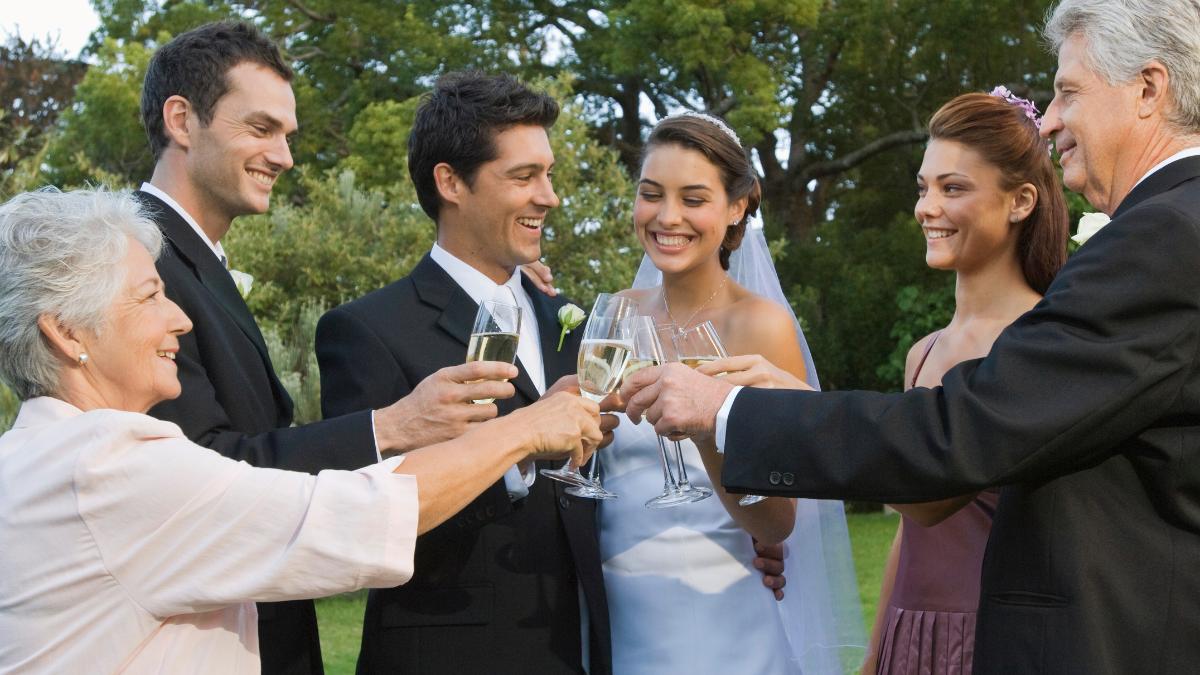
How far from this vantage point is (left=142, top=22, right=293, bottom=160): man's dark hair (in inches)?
176

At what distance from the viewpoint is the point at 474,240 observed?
181 inches

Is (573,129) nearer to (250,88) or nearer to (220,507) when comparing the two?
(250,88)

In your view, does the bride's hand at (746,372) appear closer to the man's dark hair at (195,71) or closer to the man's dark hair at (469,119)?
the man's dark hair at (469,119)

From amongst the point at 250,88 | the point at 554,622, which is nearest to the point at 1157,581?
the point at 554,622

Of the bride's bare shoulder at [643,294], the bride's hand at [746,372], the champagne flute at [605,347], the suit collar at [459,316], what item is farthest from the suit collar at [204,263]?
the bride's bare shoulder at [643,294]

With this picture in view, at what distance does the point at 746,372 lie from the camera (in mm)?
3854

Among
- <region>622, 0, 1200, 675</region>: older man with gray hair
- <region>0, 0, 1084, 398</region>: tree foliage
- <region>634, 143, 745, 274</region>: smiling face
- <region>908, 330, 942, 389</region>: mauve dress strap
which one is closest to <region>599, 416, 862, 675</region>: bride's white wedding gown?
<region>634, 143, 745, 274</region>: smiling face

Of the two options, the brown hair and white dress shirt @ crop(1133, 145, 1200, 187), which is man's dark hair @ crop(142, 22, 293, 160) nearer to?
the brown hair

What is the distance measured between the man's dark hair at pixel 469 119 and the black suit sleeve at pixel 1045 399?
1811 mm

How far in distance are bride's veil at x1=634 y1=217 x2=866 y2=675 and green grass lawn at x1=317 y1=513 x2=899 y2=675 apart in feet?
16.2

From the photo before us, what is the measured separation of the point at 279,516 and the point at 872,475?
1.43m

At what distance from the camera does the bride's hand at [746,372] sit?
3770 millimetres

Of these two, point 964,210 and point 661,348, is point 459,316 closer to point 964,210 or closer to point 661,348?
point 661,348

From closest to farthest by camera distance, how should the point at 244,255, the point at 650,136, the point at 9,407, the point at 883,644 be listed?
1. the point at 883,644
2. the point at 650,136
3. the point at 9,407
4. the point at 244,255
